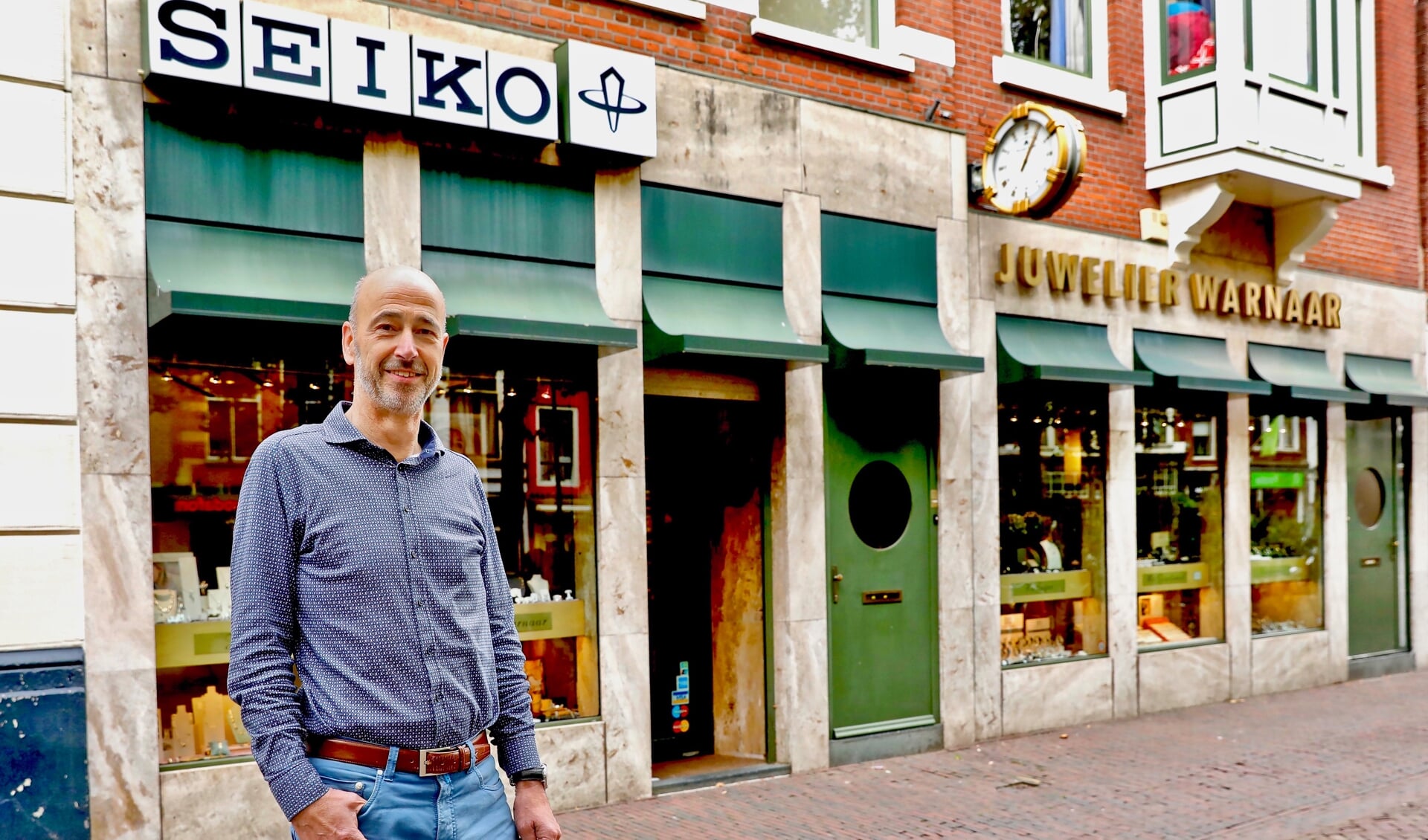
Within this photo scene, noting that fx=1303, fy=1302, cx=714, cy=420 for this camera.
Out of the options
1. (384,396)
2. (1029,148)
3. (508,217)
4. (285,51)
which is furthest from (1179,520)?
(384,396)

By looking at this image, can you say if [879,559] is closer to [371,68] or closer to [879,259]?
[879,259]

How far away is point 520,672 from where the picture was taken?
3.21m

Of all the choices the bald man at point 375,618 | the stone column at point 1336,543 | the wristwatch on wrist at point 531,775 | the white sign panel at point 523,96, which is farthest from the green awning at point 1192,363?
the bald man at point 375,618

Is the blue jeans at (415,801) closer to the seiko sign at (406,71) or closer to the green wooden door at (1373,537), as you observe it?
the seiko sign at (406,71)

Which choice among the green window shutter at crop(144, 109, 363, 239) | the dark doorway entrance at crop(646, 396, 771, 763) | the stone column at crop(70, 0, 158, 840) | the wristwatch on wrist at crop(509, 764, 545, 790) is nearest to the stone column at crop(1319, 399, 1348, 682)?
the dark doorway entrance at crop(646, 396, 771, 763)

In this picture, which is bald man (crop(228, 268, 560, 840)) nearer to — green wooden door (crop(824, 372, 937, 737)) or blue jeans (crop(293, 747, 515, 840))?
blue jeans (crop(293, 747, 515, 840))

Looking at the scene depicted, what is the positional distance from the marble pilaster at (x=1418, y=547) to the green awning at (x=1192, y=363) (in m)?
3.29

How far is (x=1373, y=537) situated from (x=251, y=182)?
12135 millimetres

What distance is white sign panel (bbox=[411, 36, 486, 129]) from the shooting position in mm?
7246

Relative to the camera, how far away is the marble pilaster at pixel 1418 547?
14258 mm

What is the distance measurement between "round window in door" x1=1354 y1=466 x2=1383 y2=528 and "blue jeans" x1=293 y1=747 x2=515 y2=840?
13.1 m

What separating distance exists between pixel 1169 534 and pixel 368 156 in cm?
819

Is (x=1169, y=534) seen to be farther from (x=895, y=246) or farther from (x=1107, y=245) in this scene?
(x=895, y=246)

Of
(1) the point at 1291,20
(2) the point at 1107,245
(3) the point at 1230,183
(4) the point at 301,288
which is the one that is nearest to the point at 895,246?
(2) the point at 1107,245
